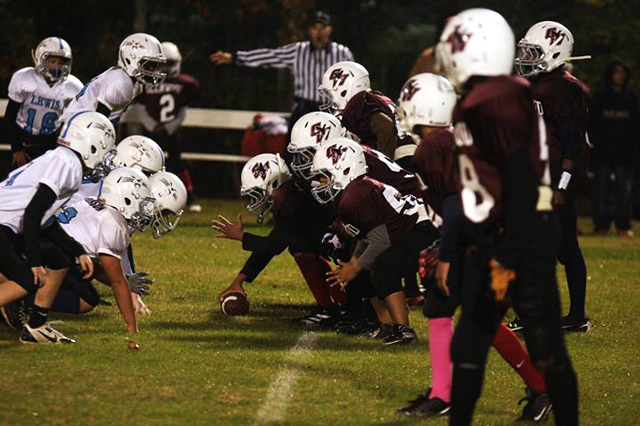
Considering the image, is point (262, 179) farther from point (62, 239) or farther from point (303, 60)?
point (303, 60)

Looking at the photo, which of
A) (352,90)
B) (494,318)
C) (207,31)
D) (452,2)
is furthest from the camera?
(207,31)

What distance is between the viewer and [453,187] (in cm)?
585

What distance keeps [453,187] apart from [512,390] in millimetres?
1236

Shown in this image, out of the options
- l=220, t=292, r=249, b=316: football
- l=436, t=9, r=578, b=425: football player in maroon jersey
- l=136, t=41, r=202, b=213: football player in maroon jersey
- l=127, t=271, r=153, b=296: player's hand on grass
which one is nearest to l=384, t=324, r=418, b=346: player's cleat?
l=220, t=292, r=249, b=316: football

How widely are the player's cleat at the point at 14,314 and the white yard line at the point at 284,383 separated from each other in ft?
5.25

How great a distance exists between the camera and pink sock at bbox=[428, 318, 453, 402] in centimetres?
590

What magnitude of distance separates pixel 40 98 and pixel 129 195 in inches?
128

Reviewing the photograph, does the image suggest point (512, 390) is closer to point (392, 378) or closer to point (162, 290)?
point (392, 378)

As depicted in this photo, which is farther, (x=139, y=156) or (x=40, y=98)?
(x=40, y=98)

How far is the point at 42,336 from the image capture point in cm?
722

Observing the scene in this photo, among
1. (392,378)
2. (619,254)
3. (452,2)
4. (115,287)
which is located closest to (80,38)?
(452,2)

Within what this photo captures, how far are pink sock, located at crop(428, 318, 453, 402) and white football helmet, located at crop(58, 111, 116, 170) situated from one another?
2171 mm

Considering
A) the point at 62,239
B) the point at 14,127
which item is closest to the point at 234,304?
the point at 62,239

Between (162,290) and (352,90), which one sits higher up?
(352,90)
